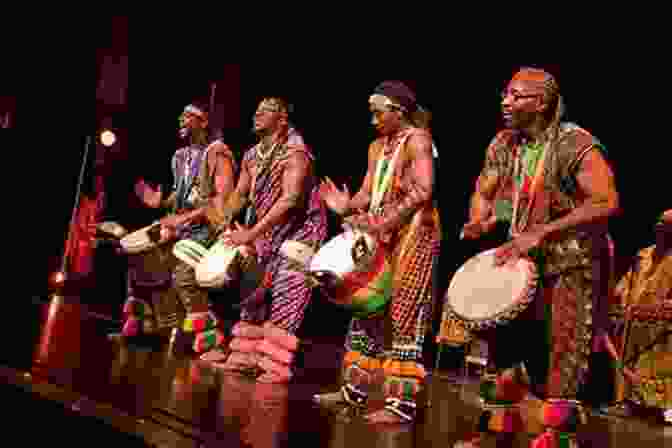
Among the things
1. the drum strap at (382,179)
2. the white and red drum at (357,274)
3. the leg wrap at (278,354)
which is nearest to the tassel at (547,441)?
the white and red drum at (357,274)

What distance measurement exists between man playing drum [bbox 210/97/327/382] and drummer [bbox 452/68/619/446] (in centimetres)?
161

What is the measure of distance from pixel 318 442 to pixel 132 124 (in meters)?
7.54

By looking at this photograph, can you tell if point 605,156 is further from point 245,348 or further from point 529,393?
point 245,348

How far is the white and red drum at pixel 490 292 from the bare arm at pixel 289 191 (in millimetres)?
1699

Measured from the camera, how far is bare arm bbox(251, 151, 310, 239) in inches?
175

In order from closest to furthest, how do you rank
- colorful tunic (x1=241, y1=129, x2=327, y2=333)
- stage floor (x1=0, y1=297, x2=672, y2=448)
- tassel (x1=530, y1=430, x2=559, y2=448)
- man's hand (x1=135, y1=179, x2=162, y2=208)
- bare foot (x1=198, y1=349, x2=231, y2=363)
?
1. tassel (x1=530, y1=430, x2=559, y2=448)
2. stage floor (x1=0, y1=297, x2=672, y2=448)
3. colorful tunic (x1=241, y1=129, x2=327, y2=333)
4. bare foot (x1=198, y1=349, x2=231, y2=363)
5. man's hand (x1=135, y1=179, x2=162, y2=208)

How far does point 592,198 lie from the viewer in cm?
277

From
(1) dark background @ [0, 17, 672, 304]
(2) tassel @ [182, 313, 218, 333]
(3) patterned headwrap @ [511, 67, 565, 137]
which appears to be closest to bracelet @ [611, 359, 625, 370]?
(1) dark background @ [0, 17, 672, 304]

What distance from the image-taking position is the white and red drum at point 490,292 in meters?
2.71

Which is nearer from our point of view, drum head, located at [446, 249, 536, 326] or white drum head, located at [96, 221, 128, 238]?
drum head, located at [446, 249, 536, 326]

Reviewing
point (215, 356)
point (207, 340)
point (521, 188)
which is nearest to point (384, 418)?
point (521, 188)

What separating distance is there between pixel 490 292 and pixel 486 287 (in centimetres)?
3

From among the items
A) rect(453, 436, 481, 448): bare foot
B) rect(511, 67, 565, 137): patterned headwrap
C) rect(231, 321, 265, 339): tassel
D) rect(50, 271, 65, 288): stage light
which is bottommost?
rect(453, 436, 481, 448): bare foot

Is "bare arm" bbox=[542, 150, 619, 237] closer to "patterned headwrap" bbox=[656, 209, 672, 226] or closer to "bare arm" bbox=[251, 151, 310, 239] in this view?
"bare arm" bbox=[251, 151, 310, 239]
